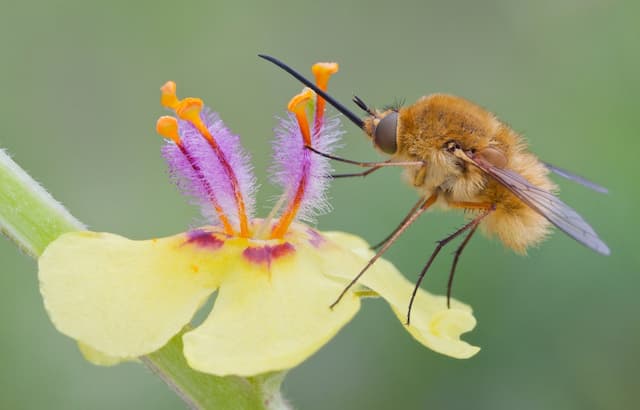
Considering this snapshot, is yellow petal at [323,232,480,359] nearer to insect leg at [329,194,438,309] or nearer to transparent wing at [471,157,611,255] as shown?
insect leg at [329,194,438,309]

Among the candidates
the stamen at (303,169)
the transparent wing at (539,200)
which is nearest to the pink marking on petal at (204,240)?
the stamen at (303,169)

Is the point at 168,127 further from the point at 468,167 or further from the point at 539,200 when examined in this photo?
the point at 539,200

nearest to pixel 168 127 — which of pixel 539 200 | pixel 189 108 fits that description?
pixel 189 108

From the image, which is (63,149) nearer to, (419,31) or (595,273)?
(419,31)

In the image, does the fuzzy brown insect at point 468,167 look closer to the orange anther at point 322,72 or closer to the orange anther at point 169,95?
the orange anther at point 322,72

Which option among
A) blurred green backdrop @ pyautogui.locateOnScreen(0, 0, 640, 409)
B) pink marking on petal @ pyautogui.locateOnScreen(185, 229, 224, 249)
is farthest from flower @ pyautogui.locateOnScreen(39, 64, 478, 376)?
blurred green backdrop @ pyautogui.locateOnScreen(0, 0, 640, 409)
